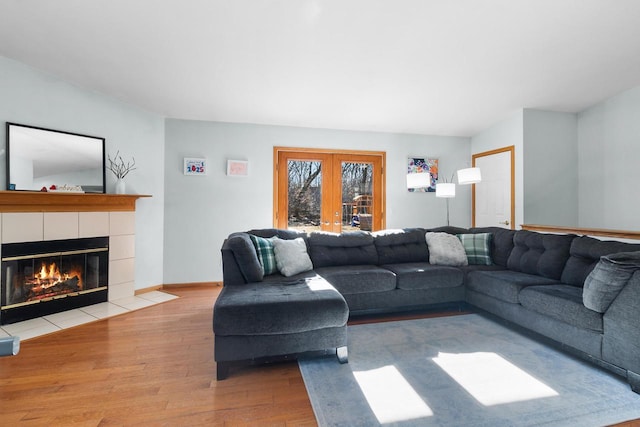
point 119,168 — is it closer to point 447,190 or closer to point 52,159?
point 52,159

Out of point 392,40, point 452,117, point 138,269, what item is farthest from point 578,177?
point 138,269

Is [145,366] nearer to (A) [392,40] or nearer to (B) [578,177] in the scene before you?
(A) [392,40]

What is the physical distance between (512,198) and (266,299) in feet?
13.1

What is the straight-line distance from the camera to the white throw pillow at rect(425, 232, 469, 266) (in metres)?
3.52

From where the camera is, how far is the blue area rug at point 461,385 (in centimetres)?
164

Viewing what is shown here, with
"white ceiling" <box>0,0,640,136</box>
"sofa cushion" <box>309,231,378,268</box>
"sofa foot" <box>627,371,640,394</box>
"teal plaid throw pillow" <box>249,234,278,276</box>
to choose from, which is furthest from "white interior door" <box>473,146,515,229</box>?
"teal plaid throw pillow" <box>249,234,278,276</box>

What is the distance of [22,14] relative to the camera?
232 centimetres

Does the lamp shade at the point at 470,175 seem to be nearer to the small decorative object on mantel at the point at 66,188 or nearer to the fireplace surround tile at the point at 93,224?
the fireplace surround tile at the point at 93,224

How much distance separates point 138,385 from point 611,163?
5.73 metres

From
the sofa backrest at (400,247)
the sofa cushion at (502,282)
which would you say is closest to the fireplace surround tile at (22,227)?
the sofa backrest at (400,247)

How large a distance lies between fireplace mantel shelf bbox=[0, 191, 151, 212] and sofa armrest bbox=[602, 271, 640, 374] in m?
4.59

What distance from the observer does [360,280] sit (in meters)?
3.04

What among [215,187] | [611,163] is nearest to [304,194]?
[215,187]

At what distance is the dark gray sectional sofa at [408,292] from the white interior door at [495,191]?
0.97m
